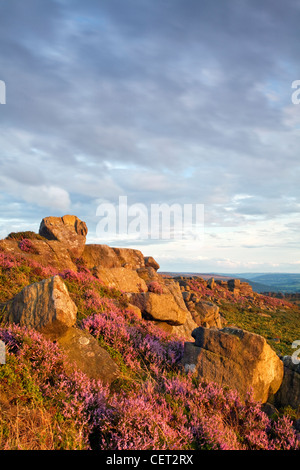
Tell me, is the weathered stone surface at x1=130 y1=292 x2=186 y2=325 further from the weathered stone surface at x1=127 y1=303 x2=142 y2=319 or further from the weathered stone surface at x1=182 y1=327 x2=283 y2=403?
the weathered stone surface at x1=182 y1=327 x2=283 y2=403

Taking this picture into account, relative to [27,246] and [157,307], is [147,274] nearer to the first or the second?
[27,246]

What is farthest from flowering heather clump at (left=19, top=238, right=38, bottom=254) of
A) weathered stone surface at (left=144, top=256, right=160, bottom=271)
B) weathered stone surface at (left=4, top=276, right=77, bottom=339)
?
weathered stone surface at (left=144, top=256, right=160, bottom=271)

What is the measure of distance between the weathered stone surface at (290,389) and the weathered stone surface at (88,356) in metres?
4.26

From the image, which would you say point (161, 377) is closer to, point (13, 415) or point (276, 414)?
point (276, 414)

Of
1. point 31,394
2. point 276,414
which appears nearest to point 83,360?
point 31,394

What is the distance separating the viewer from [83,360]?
21.3 ft

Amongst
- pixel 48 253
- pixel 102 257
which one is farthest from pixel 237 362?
pixel 102 257

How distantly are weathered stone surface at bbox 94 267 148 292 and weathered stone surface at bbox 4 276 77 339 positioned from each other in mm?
8192

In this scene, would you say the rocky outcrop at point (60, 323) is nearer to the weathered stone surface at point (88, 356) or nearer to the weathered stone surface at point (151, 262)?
the weathered stone surface at point (88, 356)

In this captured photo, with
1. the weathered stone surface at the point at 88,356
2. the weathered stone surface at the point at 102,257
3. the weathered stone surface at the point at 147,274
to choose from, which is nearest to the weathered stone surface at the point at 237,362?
the weathered stone surface at the point at 88,356

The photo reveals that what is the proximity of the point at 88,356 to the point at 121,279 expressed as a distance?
10349 millimetres

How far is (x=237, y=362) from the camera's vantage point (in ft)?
22.6

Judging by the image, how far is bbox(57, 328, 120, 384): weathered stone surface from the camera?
20.7ft

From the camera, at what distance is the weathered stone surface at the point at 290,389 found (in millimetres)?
6797
